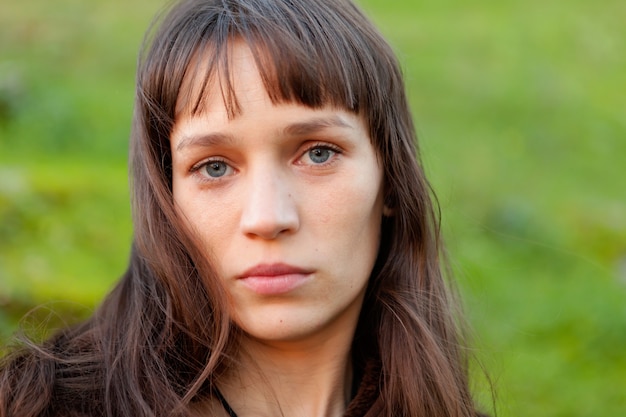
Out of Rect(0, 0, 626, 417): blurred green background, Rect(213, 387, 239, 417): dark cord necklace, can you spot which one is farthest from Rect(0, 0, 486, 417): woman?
Rect(0, 0, 626, 417): blurred green background

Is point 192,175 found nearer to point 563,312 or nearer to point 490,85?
point 563,312

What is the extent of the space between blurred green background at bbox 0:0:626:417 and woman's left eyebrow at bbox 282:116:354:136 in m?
0.85

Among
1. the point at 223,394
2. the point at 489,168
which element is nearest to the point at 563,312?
the point at 489,168

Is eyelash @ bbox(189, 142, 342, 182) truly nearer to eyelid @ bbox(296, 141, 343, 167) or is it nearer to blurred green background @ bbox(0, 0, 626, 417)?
eyelid @ bbox(296, 141, 343, 167)

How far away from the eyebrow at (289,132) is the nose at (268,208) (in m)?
0.11

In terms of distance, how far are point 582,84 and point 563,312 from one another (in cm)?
335

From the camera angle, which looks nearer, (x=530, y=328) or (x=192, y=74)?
(x=192, y=74)

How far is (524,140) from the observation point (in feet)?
23.5

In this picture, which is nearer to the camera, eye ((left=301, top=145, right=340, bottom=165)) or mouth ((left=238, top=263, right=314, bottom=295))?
mouth ((left=238, top=263, right=314, bottom=295))

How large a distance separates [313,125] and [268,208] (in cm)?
27

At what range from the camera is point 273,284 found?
2.36 meters

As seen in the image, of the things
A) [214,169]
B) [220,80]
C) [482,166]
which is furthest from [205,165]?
[482,166]

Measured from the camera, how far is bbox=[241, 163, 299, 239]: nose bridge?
2.30m

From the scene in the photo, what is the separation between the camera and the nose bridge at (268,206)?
2297mm
